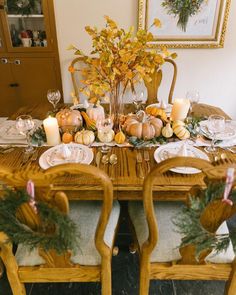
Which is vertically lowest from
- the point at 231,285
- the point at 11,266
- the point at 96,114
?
the point at 231,285

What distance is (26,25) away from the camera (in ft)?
7.70

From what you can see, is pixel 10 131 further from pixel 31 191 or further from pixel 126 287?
pixel 126 287

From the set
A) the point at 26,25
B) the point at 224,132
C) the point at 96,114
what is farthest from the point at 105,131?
the point at 26,25

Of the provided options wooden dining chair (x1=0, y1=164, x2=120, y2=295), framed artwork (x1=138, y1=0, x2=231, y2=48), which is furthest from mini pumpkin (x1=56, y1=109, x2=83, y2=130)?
framed artwork (x1=138, y1=0, x2=231, y2=48)

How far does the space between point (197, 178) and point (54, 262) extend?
67 centimetres

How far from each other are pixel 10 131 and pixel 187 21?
174 cm

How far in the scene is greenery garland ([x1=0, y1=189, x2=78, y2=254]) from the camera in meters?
0.72

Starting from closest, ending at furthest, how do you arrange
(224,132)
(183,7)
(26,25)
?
1. (224,132)
2. (183,7)
3. (26,25)

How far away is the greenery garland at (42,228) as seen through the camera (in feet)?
2.37

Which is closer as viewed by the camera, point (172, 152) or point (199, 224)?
point (199, 224)

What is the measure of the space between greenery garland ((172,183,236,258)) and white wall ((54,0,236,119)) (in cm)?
181

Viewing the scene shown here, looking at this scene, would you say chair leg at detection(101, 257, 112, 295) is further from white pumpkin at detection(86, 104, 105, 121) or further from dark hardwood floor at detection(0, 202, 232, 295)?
white pumpkin at detection(86, 104, 105, 121)

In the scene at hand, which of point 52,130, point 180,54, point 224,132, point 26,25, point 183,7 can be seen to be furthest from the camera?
point 26,25

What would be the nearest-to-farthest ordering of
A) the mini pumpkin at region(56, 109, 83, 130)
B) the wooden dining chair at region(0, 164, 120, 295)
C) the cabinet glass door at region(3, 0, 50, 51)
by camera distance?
the wooden dining chair at region(0, 164, 120, 295) < the mini pumpkin at region(56, 109, 83, 130) < the cabinet glass door at region(3, 0, 50, 51)
